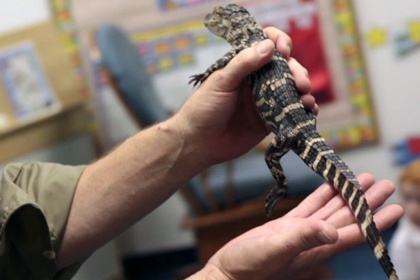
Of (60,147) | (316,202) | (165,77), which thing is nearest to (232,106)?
(316,202)

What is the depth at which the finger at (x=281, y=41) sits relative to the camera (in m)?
1.49

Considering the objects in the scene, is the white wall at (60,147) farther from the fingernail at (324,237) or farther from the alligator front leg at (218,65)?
the fingernail at (324,237)

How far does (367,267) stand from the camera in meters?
2.91

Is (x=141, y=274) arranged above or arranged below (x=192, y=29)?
below

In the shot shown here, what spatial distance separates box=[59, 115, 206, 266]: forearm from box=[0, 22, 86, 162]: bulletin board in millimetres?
1911

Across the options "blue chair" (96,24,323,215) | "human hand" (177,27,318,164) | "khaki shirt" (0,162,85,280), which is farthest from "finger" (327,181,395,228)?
"blue chair" (96,24,323,215)

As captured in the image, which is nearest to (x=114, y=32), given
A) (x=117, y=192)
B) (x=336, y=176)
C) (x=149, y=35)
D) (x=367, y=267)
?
(x=149, y=35)

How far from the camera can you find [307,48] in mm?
3684

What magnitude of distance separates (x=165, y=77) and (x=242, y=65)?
2565 millimetres

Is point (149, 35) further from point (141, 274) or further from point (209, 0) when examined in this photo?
point (141, 274)

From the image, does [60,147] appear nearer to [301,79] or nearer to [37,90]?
[37,90]

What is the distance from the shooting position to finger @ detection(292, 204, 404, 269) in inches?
46.4

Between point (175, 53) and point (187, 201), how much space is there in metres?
1.04

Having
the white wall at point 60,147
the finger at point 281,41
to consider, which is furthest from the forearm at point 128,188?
the white wall at point 60,147
